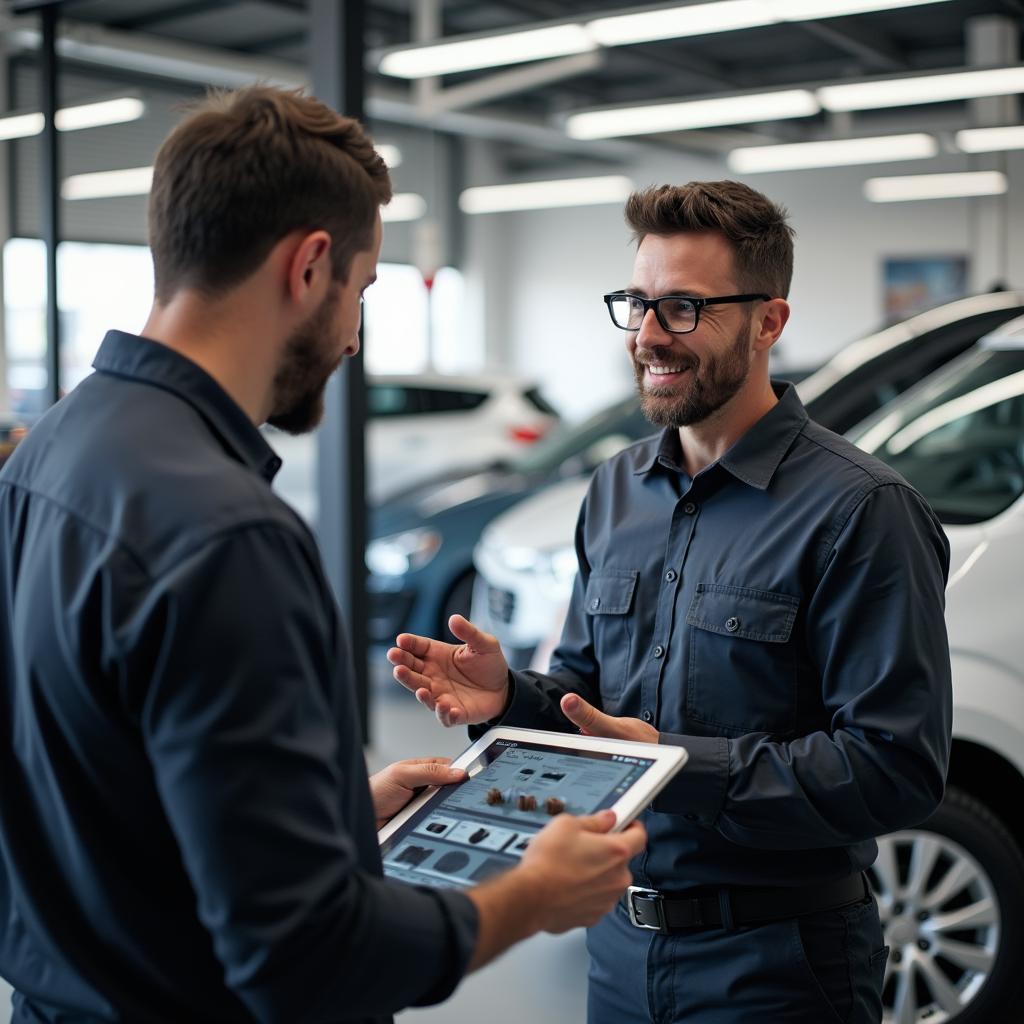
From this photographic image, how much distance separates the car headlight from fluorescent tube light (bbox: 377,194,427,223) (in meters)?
8.51

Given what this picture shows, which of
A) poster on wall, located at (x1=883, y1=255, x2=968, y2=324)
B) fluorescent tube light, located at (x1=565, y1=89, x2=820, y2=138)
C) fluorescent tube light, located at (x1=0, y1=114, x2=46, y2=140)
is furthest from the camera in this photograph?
poster on wall, located at (x1=883, y1=255, x2=968, y2=324)

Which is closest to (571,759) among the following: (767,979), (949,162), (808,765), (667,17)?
(808,765)

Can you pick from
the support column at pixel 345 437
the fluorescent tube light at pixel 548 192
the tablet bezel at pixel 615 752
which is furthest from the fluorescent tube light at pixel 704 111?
the tablet bezel at pixel 615 752

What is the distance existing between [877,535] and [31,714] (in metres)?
1.08

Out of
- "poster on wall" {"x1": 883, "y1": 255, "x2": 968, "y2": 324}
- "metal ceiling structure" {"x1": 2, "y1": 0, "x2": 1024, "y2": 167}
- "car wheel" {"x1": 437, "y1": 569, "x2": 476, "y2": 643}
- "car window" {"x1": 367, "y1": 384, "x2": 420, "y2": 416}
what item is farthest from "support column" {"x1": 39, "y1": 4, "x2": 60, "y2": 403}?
"poster on wall" {"x1": 883, "y1": 255, "x2": 968, "y2": 324}

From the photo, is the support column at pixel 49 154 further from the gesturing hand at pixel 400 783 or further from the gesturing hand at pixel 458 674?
the gesturing hand at pixel 400 783

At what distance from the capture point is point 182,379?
3.84 feet

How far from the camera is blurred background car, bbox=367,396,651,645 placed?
614 centimetres

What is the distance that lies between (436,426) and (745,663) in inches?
289

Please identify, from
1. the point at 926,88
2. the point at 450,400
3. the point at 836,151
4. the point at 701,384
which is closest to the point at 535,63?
the point at 836,151

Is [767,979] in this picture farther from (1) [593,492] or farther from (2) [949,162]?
(2) [949,162]

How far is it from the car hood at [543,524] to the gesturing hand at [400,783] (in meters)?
3.06

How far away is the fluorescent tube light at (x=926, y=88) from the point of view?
21.9 ft

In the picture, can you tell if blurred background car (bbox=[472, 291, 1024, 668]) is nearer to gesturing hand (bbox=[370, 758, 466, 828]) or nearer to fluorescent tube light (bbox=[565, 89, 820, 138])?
gesturing hand (bbox=[370, 758, 466, 828])
